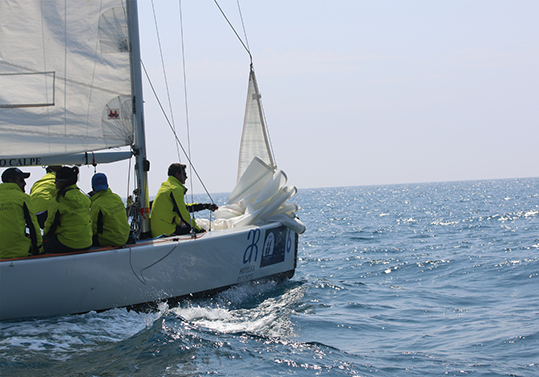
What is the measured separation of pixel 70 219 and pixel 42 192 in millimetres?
1151

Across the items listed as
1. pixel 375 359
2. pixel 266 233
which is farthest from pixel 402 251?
pixel 375 359

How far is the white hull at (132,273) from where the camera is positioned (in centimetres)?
468

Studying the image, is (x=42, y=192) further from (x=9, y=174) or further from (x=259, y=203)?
(x=259, y=203)

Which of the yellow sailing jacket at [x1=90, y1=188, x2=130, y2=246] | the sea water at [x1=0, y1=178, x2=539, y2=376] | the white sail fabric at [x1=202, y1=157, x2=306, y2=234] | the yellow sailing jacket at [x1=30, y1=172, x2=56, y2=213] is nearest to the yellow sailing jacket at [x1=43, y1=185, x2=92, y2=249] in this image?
the yellow sailing jacket at [x1=90, y1=188, x2=130, y2=246]

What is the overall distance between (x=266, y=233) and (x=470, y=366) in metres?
3.04

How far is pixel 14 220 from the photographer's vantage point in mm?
4805

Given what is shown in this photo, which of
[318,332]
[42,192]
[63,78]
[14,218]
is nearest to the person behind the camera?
[14,218]

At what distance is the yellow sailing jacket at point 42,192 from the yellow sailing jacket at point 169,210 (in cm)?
118

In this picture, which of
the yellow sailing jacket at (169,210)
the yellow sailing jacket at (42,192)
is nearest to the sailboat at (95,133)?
the yellow sailing jacket at (169,210)

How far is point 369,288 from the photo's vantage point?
7.60 m

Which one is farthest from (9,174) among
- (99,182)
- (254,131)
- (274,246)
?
(254,131)

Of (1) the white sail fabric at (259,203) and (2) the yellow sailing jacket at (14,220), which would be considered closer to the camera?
(2) the yellow sailing jacket at (14,220)

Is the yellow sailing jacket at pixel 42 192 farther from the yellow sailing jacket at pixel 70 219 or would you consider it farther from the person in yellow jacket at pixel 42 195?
the yellow sailing jacket at pixel 70 219

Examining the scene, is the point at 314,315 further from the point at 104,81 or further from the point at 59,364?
the point at 104,81
